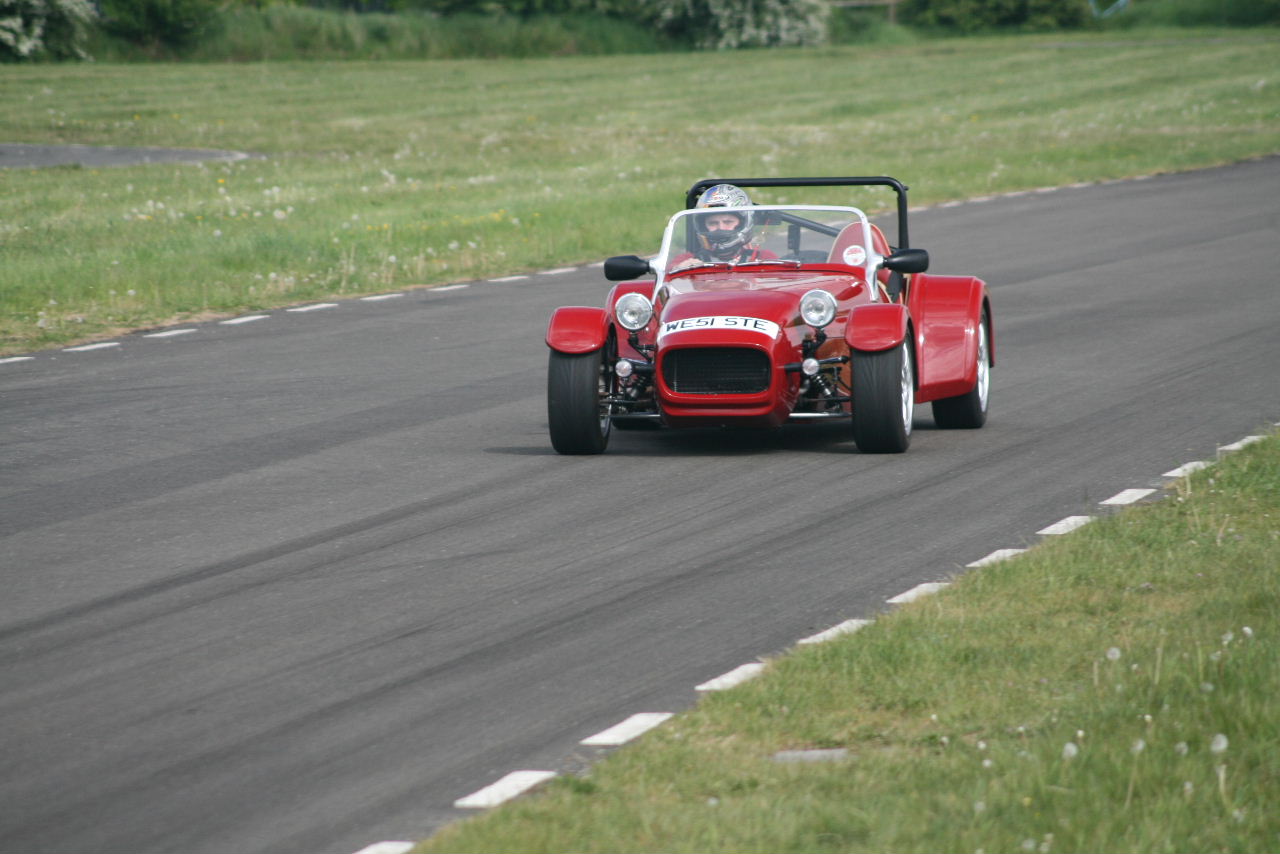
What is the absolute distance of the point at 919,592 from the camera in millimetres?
7504

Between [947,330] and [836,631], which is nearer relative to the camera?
[836,631]

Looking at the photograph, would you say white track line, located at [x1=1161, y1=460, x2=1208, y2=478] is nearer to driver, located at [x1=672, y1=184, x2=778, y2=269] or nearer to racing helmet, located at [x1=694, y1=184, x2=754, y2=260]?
driver, located at [x1=672, y1=184, x2=778, y2=269]

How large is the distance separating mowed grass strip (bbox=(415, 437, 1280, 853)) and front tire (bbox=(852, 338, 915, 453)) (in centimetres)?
280

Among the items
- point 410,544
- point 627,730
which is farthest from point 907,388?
point 627,730

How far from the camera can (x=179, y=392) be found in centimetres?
1354

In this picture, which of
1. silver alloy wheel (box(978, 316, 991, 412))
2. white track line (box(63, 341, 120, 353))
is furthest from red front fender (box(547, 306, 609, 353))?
white track line (box(63, 341, 120, 353))

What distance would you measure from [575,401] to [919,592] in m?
3.48

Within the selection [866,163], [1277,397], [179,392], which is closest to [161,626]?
[179,392]

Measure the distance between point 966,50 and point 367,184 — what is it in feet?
122

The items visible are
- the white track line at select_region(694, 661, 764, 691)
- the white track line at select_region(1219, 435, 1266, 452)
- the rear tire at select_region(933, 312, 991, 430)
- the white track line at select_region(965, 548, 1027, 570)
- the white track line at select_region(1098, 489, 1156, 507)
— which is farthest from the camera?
the rear tire at select_region(933, 312, 991, 430)

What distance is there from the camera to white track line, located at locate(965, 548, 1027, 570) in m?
7.90

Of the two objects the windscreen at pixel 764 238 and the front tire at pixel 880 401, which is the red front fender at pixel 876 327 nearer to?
the front tire at pixel 880 401

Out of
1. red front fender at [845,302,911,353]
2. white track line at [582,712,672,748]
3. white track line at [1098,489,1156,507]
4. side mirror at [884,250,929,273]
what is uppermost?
side mirror at [884,250,929,273]

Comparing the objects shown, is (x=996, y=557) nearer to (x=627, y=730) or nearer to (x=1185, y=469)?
(x=1185, y=469)
